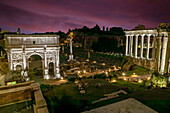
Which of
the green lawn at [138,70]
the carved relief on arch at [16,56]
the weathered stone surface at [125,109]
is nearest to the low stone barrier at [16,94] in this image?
the weathered stone surface at [125,109]

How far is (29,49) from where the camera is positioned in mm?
22453

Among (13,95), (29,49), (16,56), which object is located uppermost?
(29,49)

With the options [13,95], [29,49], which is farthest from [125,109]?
[29,49]

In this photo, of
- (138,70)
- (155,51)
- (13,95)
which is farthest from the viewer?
(155,51)

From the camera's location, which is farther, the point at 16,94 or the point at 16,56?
the point at 16,56

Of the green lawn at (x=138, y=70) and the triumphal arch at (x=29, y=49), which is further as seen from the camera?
the green lawn at (x=138, y=70)

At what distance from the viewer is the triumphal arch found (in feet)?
70.2

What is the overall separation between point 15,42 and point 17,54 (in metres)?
2.12

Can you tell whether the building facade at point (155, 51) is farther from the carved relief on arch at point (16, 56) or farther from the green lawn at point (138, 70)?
the carved relief on arch at point (16, 56)

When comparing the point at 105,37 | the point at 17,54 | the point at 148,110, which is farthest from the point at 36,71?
the point at 105,37

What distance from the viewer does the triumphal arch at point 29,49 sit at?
70.2ft

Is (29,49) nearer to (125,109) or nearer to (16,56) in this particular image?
Answer: (16,56)

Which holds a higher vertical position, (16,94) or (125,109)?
(125,109)

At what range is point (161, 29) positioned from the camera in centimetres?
1642
